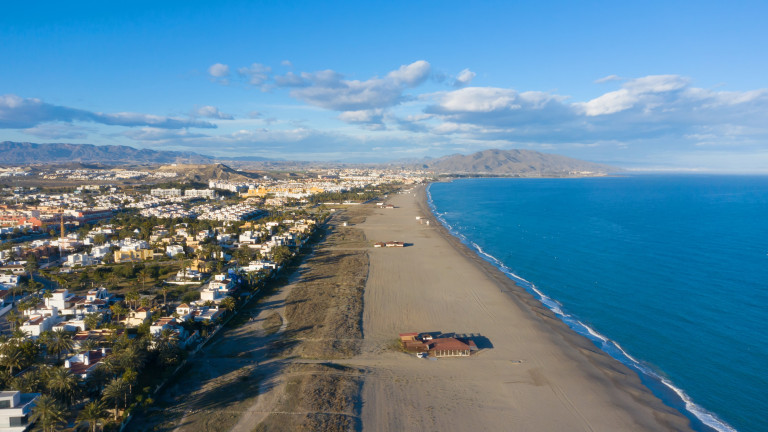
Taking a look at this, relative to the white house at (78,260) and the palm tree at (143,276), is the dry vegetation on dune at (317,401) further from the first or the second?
the white house at (78,260)

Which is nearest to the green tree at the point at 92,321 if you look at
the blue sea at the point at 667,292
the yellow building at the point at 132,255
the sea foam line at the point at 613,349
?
the yellow building at the point at 132,255

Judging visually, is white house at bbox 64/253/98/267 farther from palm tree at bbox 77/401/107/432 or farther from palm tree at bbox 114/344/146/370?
palm tree at bbox 77/401/107/432

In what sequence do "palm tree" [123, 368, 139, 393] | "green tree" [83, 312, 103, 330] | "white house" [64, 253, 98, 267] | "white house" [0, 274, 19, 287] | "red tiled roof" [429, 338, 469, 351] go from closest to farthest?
"palm tree" [123, 368, 139, 393], "red tiled roof" [429, 338, 469, 351], "green tree" [83, 312, 103, 330], "white house" [0, 274, 19, 287], "white house" [64, 253, 98, 267]

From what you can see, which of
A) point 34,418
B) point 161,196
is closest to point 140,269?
point 34,418

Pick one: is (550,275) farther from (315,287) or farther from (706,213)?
(706,213)

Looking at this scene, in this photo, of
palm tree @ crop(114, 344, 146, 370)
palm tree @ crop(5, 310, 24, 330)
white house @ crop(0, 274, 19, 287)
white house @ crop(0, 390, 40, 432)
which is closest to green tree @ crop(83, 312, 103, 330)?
palm tree @ crop(5, 310, 24, 330)

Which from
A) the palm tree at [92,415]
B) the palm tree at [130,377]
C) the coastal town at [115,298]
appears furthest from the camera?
the palm tree at [130,377]
